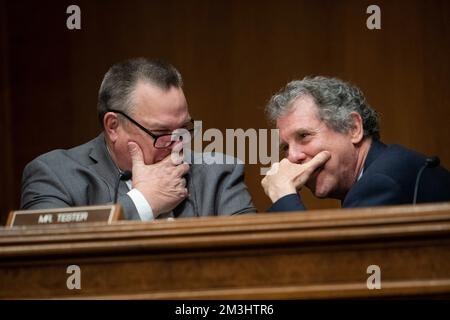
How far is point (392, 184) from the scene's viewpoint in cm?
298

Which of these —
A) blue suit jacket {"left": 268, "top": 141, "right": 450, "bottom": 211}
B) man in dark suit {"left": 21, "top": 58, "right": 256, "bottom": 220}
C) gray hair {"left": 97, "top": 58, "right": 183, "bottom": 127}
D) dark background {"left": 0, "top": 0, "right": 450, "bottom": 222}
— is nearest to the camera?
blue suit jacket {"left": 268, "top": 141, "right": 450, "bottom": 211}

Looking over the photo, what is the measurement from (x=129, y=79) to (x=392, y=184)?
1.01 metres

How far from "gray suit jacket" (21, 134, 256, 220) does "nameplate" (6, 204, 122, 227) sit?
0.55m

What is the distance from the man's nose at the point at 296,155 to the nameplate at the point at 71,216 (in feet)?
3.13

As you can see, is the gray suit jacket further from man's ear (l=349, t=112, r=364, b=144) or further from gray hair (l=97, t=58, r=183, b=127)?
man's ear (l=349, t=112, r=364, b=144)

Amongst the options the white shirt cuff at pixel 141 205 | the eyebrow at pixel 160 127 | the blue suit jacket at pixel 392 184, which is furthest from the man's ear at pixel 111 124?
the blue suit jacket at pixel 392 184

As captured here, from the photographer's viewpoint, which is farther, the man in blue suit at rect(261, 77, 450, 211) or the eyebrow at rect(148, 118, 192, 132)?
the eyebrow at rect(148, 118, 192, 132)

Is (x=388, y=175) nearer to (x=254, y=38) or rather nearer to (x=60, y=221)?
(x=60, y=221)

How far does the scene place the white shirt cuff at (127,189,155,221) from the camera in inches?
126

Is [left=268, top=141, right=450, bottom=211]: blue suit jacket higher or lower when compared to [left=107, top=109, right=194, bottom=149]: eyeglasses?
lower

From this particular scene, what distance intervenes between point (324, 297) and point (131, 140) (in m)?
1.29

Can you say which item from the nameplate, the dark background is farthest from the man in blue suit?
the dark background

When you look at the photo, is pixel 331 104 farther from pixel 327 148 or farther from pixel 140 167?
pixel 140 167

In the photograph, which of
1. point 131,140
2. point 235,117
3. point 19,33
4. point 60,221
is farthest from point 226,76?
point 60,221
